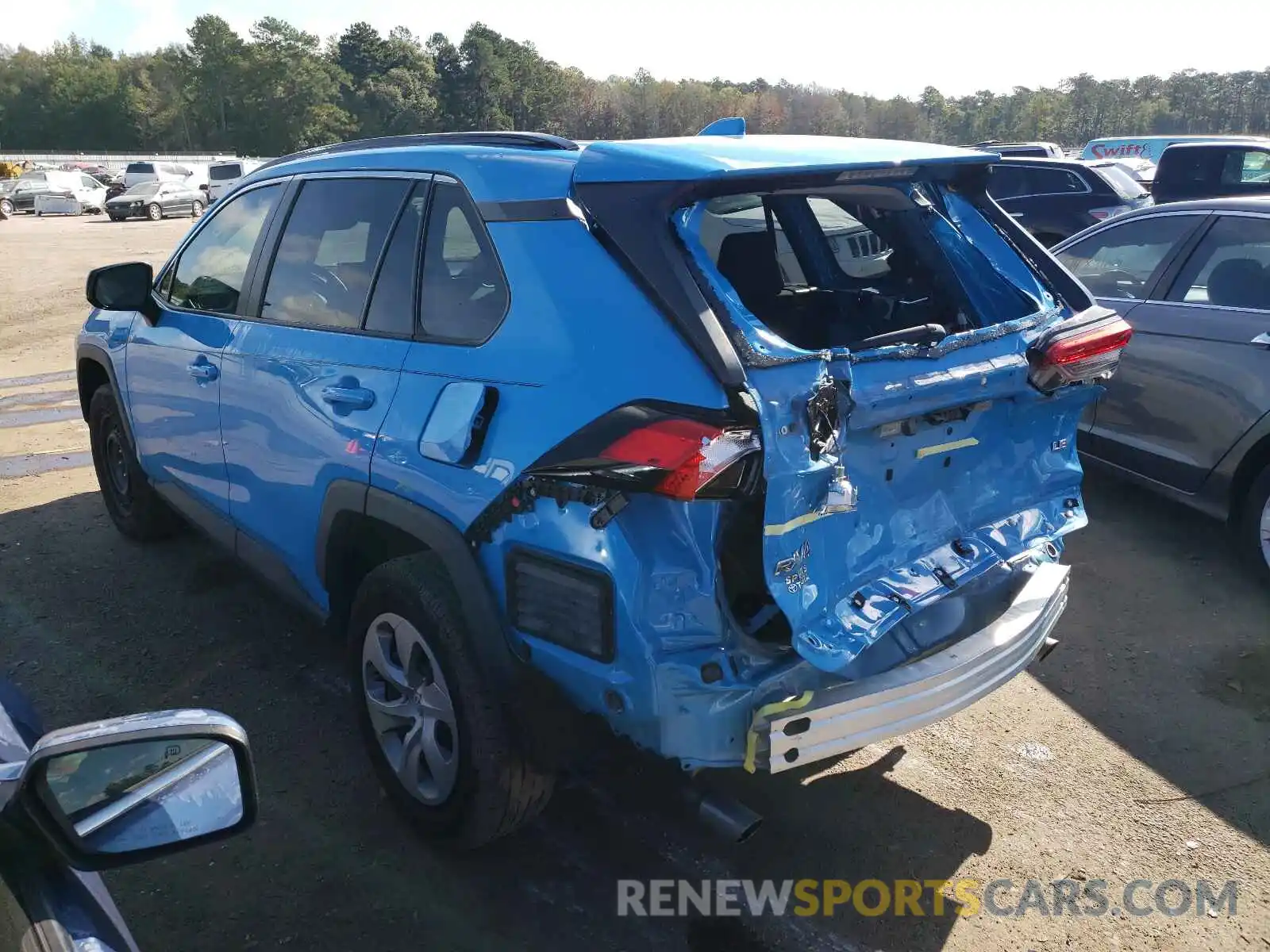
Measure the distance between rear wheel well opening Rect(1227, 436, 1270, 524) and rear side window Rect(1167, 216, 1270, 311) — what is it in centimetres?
67

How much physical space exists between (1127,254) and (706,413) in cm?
451

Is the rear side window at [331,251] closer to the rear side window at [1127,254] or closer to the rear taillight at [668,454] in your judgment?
the rear taillight at [668,454]

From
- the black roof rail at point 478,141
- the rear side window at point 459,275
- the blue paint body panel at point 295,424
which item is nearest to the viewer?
the rear side window at point 459,275

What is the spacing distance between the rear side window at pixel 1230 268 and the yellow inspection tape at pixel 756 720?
145 inches

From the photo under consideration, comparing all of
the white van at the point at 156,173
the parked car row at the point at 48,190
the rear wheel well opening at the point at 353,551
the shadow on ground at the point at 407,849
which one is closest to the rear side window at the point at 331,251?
the rear wheel well opening at the point at 353,551

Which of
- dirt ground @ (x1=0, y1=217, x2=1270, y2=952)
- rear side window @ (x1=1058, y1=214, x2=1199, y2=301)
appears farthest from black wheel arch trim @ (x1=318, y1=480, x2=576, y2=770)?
rear side window @ (x1=1058, y1=214, x2=1199, y2=301)

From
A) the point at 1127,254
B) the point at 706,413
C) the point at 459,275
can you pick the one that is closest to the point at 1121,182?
the point at 1127,254

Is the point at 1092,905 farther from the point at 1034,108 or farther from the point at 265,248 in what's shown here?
the point at 1034,108

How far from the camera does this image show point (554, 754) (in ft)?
8.35

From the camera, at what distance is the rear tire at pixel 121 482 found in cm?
495

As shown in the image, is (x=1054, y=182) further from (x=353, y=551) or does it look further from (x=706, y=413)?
(x=706, y=413)

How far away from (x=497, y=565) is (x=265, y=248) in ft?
6.16

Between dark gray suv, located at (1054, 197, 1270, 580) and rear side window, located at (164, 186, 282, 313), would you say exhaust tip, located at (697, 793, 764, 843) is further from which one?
dark gray suv, located at (1054, 197, 1270, 580)

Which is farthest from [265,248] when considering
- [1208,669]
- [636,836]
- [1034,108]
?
[1034,108]
